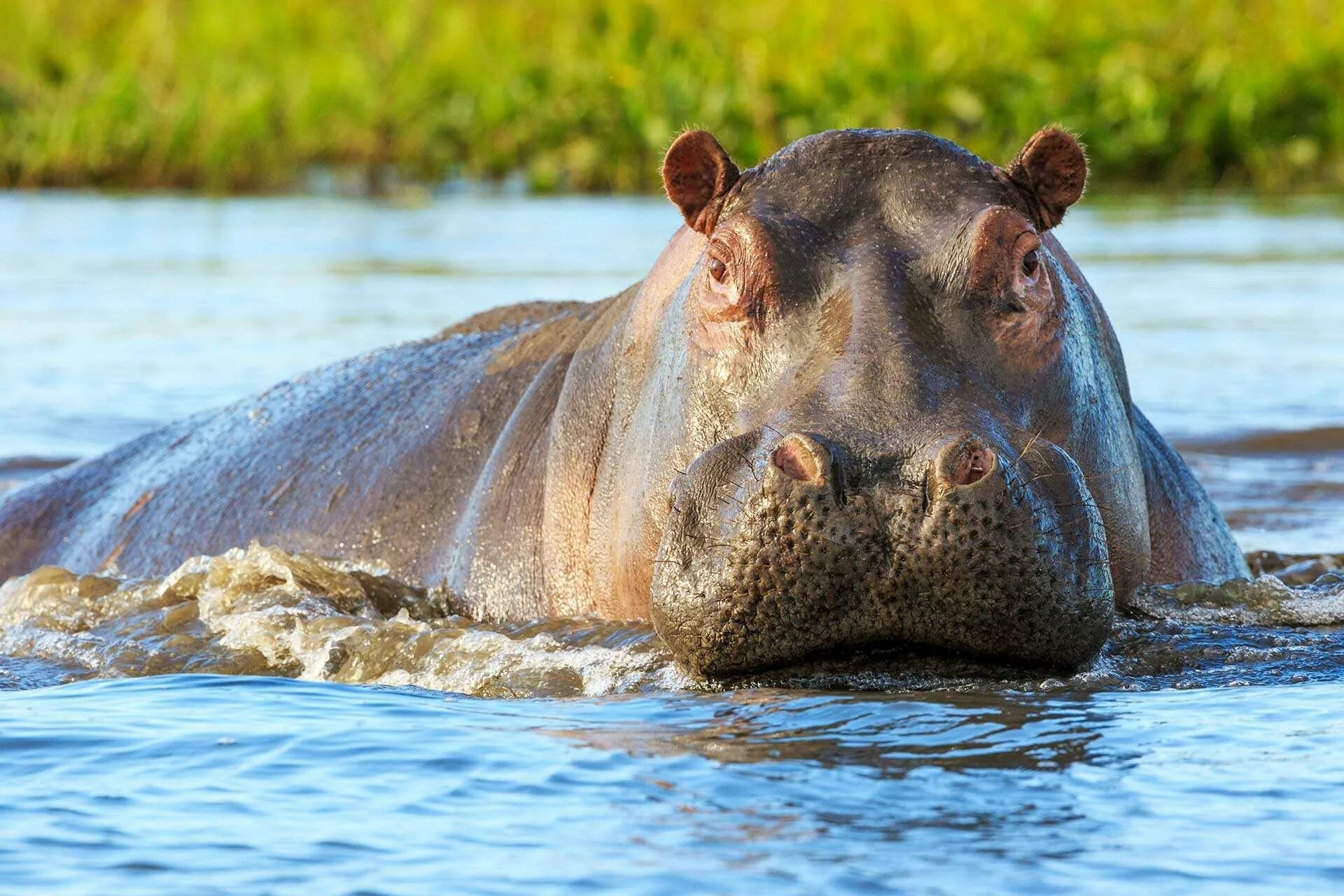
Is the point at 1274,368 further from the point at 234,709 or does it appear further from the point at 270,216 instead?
the point at 270,216

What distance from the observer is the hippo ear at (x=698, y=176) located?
473 centimetres

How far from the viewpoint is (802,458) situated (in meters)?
3.99

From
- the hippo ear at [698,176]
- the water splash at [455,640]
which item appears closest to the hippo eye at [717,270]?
the hippo ear at [698,176]

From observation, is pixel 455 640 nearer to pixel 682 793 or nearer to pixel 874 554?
pixel 874 554

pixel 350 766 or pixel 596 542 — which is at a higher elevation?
pixel 596 542

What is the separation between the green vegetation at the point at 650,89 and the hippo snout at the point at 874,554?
1971cm

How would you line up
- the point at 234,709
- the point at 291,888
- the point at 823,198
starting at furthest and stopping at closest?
the point at 823,198 < the point at 234,709 < the point at 291,888

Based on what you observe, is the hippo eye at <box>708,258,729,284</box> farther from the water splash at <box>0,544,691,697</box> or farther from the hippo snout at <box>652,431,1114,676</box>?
the water splash at <box>0,544,691,697</box>

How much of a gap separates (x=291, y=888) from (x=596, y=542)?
2032 millimetres

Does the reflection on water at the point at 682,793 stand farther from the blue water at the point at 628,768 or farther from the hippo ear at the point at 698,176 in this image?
the hippo ear at the point at 698,176

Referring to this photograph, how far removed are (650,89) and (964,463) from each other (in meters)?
22.1

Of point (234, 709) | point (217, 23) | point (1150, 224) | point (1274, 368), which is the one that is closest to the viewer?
point (234, 709)

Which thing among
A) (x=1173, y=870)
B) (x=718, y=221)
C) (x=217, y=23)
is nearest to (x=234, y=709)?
(x=718, y=221)

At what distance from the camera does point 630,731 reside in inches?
157
